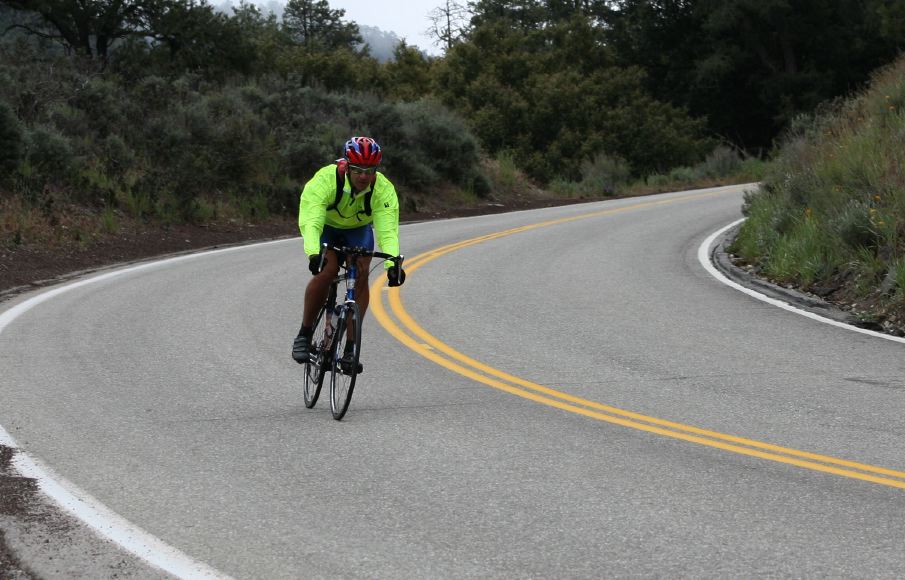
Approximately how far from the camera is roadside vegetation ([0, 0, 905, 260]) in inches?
872

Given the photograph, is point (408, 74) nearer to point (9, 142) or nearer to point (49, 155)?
point (49, 155)

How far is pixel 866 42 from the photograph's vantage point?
52094mm

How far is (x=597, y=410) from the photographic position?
26.6 ft

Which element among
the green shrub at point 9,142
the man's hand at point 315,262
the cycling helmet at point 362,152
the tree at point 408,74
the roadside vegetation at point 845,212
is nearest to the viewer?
the man's hand at point 315,262

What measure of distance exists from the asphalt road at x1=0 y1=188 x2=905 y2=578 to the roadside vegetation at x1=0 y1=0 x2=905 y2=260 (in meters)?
8.50

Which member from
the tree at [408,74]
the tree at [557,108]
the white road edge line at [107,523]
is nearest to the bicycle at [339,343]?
the white road edge line at [107,523]

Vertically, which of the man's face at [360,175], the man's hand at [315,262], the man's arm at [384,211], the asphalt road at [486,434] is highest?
the man's face at [360,175]

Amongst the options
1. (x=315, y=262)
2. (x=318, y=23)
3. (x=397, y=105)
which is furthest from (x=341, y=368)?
(x=318, y=23)

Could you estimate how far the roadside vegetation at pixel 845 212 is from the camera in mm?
12781

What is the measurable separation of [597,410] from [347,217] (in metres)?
2.24

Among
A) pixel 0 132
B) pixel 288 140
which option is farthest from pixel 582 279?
pixel 288 140

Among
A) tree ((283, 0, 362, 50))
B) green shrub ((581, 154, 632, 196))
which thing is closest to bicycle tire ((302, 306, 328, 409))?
green shrub ((581, 154, 632, 196))

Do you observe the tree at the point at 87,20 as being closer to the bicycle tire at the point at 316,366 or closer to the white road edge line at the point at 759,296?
the white road edge line at the point at 759,296

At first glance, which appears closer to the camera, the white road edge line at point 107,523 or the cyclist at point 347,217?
the white road edge line at point 107,523
